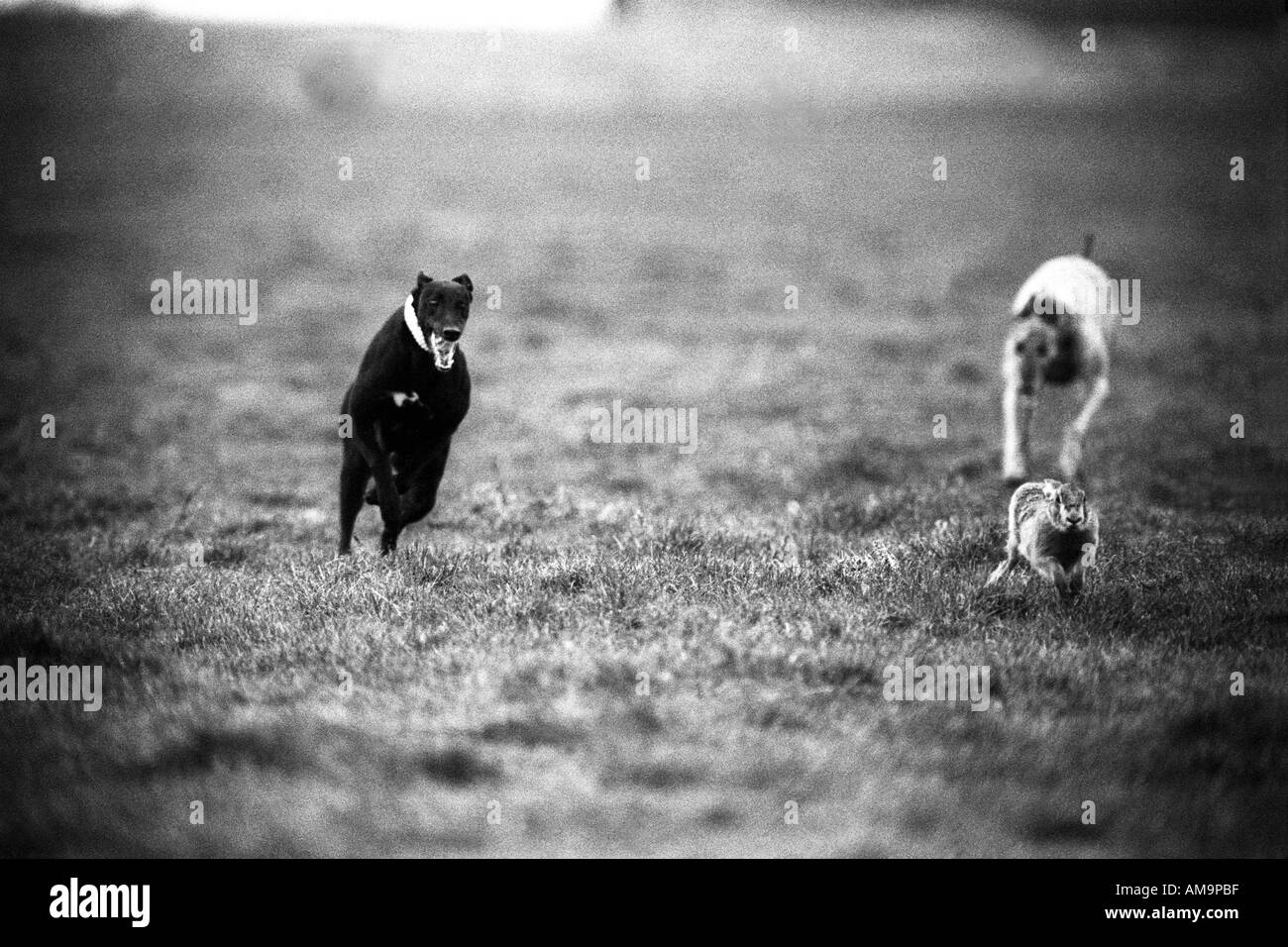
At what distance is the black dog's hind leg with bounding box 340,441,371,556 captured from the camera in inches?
353

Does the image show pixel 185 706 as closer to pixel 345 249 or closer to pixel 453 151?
pixel 345 249

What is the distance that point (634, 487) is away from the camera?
40.3 ft

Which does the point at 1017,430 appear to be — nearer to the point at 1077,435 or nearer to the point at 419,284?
the point at 1077,435

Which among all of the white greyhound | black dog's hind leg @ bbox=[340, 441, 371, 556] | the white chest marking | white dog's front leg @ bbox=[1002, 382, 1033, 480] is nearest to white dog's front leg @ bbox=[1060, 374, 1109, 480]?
the white greyhound

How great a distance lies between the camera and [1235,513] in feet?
33.4

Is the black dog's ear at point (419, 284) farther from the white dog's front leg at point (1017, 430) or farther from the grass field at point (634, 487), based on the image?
the white dog's front leg at point (1017, 430)

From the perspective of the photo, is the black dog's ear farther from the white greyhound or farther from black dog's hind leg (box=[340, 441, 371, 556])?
the white greyhound

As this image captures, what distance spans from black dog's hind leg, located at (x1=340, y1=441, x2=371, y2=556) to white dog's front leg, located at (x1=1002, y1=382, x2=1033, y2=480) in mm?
5790

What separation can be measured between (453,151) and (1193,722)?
1300 inches

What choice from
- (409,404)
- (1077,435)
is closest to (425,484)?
(409,404)

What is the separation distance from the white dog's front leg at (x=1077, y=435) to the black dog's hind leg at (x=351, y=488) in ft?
20.1

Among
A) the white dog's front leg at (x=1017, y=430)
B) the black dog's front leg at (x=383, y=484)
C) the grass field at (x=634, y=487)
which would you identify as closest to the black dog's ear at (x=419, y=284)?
the black dog's front leg at (x=383, y=484)

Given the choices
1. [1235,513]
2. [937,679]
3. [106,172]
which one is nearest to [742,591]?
[937,679]

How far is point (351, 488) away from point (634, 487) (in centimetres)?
384
